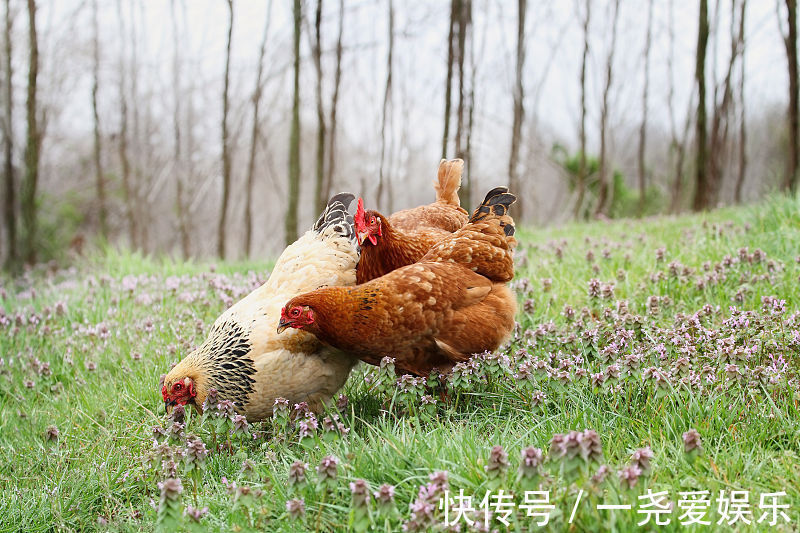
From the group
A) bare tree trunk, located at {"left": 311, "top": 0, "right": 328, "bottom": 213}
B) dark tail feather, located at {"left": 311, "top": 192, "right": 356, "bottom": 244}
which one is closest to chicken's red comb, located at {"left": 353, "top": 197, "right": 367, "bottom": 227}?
dark tail feather, located at {"left": 311, "top": 192, "right": 356, "bottom": 244}

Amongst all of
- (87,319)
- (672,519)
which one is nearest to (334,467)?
(672,519)

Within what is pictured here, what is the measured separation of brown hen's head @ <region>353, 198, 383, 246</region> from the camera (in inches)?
133

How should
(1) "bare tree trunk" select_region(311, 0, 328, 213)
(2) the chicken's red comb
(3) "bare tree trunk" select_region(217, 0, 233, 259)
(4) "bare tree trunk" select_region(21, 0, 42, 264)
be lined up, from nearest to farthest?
(2) the chicken's red comb
(4) "bare tree trunk" select_region(21, 0, 42, 264)
(1) "bare tree trunk" select_region(311, 0, 328, 213)
(3) "bare tree trunk" select_region(217, 0, 233, 259)

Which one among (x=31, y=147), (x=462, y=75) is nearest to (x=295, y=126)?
(x=462, y=75)

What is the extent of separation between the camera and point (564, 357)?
10.5ft

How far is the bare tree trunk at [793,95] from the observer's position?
7410 mm

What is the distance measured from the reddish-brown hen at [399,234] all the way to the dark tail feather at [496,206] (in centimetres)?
35

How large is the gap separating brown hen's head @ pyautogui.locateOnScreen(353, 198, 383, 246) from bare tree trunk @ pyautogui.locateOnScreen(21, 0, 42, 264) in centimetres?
708

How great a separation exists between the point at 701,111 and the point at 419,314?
27.7 ft

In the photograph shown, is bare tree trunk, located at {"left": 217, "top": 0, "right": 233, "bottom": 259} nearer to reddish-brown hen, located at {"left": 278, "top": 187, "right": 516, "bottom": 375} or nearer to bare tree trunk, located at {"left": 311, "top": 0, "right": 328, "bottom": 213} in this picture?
bare tree trunk, located at {"left": 311, "top": 0, "right": 328, "bottom": 213}

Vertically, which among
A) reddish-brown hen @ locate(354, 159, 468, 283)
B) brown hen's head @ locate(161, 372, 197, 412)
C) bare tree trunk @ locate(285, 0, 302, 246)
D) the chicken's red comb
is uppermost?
bare tree trunk @ locate(285, 0, 302, 246)

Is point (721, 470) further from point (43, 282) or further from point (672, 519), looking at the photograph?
point (43, 282)

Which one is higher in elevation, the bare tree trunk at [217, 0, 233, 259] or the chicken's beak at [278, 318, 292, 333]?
the bare tree trunk at [217, 0, 233, 259]

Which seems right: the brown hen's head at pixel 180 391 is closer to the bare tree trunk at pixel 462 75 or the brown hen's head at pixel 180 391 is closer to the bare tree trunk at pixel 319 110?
the bare tree trunk at pixel 319 110
